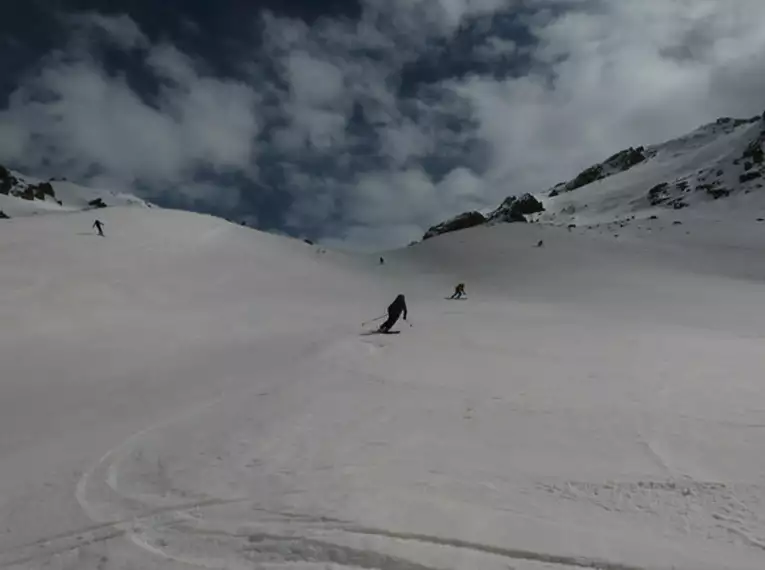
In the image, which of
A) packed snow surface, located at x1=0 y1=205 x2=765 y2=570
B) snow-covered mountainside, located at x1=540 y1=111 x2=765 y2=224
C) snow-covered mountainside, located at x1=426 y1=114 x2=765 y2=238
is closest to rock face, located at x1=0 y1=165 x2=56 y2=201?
snow-covered mountainside, located at x1=426 y1=114 x2=765 y2=238

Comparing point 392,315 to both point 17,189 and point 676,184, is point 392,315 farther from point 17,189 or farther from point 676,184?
point 17,189

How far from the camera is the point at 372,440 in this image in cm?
848

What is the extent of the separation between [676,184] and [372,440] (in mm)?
101692

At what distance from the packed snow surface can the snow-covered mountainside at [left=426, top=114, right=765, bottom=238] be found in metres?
58.5

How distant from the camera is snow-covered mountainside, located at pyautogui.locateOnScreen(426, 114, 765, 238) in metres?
83.2

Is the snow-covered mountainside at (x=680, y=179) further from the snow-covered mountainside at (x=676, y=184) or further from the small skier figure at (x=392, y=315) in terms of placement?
the small skier figure at (x=392, y=315)

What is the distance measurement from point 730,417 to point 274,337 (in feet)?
45.6

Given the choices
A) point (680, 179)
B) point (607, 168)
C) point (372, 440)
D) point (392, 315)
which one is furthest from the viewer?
point (607, 168)

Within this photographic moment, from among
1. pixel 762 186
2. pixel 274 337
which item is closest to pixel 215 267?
pixel 274 337

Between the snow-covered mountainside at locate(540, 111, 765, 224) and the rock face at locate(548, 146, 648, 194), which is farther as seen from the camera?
the rock face at locate(548, 146, 648, 194)

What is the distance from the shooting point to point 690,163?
113 metres

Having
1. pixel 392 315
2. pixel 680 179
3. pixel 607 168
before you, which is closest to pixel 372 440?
pixel 392 315

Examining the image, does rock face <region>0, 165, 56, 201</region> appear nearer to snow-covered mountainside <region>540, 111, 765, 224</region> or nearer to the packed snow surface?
snow-covered mountainside <region>540, 111, 765, 224</region>

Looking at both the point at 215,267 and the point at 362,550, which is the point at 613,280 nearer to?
the point at 215,267
